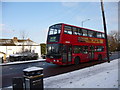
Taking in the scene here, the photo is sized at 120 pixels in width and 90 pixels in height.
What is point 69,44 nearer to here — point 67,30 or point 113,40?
point 67,30

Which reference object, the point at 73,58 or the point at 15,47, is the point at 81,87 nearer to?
the point at 73,58

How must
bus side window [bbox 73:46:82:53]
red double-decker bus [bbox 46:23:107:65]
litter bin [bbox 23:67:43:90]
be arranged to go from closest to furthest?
litter bin [bbox 23:67:43:90]
red double-decker bus [bbox 46:23:107:65]
bus side window [bbox 73:46:82:53]

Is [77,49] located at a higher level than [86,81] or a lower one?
higher

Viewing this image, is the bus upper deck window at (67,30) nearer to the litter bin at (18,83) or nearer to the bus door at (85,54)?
the bus door at (85,54)

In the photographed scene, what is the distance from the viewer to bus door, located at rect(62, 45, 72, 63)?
1224 centimetres

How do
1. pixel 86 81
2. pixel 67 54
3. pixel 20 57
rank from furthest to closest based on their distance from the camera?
pixel 20 57, pixel 67 54, pixel 86 81

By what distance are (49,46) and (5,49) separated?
2740 cm

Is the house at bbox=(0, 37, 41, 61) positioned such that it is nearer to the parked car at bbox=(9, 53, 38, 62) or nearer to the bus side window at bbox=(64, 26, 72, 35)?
the parked car at bbox=(9, 53, 38, 62)

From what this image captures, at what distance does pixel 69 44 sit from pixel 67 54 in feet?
3.48

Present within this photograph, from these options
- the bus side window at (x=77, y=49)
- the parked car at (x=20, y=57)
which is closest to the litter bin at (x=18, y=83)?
the bus side window at (x=77, y=49)

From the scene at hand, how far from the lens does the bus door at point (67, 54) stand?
12.2m

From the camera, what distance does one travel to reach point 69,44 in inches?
505

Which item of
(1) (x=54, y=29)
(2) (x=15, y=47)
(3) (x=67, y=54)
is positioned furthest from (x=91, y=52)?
(2) (x=15, y=47)

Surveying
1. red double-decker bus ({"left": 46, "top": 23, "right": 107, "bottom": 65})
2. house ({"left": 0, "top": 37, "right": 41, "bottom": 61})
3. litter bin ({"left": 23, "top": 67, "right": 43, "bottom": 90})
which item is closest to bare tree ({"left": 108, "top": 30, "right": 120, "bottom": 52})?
house ({"left": 0, "top": 37, "right": 41, "bottom": 61})
